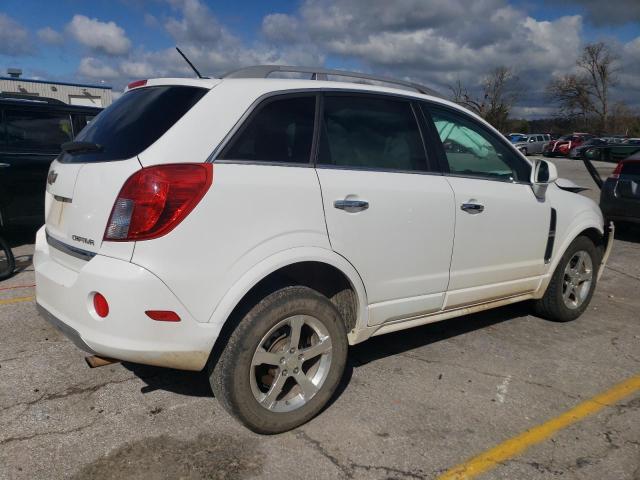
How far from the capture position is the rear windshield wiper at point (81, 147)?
9.61 ft

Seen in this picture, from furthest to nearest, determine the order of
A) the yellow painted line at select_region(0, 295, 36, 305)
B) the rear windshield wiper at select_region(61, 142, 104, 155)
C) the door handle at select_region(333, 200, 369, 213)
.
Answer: the yellow painted line at select_region(0, 295, 36, 305) < the door handle at select_region(333, 200, 369, 213) < the rear windshield wiper at select_region(61, 142, 104, 155)

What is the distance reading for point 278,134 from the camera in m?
2.97

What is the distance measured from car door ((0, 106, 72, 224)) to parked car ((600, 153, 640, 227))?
25.2 feet

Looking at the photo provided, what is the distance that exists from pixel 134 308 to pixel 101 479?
2.59 ft

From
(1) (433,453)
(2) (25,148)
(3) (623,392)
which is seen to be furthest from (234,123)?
(2) (25,148)

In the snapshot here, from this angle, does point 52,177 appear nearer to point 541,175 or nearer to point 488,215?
point 488,215

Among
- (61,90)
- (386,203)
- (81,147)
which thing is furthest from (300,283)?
(61,90)

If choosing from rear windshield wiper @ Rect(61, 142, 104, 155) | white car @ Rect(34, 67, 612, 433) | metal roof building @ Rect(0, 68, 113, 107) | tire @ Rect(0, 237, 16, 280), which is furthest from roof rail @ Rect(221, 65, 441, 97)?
metal roof building @ Rect(0, 68, 113, 107)

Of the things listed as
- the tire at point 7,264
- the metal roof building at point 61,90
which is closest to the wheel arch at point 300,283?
the tire at point 7,264

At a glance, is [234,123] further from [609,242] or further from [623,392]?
[609,242]

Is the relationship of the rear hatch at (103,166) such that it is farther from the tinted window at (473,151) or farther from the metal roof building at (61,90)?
the metal roof building at (61,90)

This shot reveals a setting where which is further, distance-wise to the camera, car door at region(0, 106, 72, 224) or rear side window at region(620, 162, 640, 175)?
rear side window at region(620, 162, 640, 175)

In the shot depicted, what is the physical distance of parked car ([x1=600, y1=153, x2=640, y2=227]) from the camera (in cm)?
820

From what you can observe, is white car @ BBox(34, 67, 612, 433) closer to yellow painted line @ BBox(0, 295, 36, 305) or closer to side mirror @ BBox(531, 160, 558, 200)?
Answer: side mirror @ BBox(531, 160, 558, 200)
